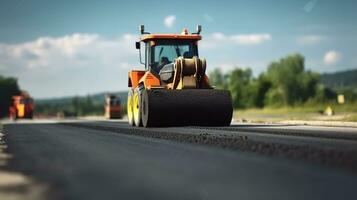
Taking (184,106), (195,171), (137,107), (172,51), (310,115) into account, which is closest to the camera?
(195,171)

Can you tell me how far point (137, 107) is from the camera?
2081 cm

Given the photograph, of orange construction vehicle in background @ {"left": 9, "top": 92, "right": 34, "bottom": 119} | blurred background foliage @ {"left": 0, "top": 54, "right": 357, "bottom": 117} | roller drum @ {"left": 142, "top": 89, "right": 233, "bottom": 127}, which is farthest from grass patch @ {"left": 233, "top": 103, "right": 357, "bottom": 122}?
blurred background foliage @ {"left": 0, "top": 54, "right": 357, "bottom": 117}

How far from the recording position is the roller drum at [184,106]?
18406 millimetres

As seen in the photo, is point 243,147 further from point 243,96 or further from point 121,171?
point 243,96

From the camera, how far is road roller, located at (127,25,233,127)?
1848 cm

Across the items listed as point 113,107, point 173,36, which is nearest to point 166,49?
point 173,36

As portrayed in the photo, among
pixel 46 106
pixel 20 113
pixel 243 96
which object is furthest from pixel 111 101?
pixel 46 106

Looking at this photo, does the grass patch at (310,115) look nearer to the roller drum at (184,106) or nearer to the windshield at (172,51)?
the roller drum at (184,106)

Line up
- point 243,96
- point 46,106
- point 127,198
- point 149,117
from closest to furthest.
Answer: point 127,198 → point 149,117 → point 243,96 → point 46,106

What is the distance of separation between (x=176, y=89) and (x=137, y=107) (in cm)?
249

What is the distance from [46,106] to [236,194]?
517 feet

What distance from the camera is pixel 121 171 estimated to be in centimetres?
679

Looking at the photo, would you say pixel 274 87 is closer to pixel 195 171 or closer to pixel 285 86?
pixel 285 86

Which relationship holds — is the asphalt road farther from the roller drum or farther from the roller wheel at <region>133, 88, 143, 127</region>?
the roller wheel at <region>133, 88, 143, 127</region>
